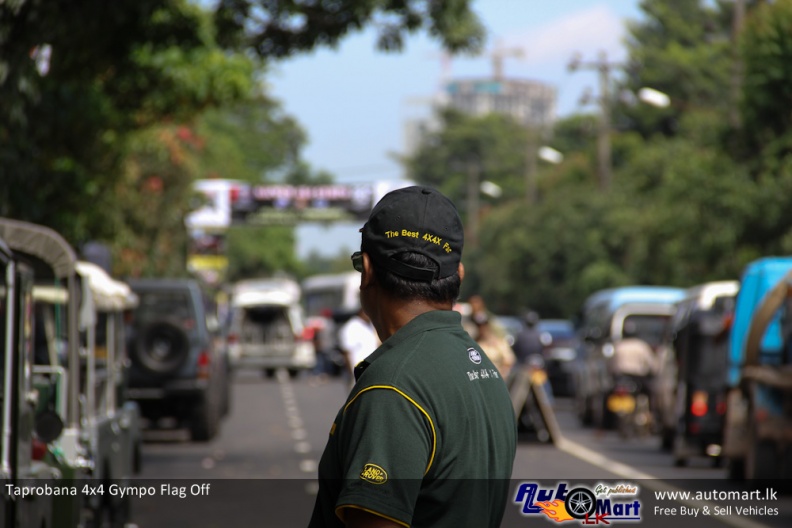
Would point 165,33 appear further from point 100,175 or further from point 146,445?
point 146,445

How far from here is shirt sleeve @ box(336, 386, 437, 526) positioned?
336cm

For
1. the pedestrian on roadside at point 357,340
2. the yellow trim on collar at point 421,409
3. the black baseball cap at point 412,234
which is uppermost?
the black baseball cap at point 412,234

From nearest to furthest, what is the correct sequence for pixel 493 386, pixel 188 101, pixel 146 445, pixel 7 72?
pixel 493 386 → pixel 7 72 → pixel 188 101 → pixel 146 445

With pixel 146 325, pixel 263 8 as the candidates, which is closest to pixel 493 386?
pixel 263 8

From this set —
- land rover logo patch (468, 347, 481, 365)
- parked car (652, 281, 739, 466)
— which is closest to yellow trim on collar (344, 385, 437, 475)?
land rover logo patch (468, 347, 481, 365)

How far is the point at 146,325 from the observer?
20859mm

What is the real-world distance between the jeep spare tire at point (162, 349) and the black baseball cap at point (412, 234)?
1752cm

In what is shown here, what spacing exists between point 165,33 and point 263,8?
3.35ft

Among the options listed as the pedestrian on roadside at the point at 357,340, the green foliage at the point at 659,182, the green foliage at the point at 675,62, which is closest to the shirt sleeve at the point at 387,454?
the pedestrian on roadside at the point at 357,340

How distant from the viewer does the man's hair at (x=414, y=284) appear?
366 centimetres

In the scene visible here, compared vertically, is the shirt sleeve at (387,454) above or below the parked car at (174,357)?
above

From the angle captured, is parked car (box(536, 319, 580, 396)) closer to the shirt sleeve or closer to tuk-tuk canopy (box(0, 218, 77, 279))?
tuk-tuk canopy (box(0, 218, 77, 279))

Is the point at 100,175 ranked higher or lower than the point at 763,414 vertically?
higher

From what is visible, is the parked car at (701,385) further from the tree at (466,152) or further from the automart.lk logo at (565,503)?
the tree at (466,152)
